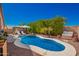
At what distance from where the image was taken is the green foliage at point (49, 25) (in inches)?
218

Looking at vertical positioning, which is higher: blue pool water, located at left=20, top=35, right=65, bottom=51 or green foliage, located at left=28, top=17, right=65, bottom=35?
green foliage, located at left=28, top=17, right=65, bottom=35

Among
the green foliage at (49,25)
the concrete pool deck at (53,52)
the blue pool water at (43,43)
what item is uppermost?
the green foliage at (49,25)

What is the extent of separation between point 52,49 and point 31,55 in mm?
185

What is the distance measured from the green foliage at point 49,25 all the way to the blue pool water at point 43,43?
0.07m

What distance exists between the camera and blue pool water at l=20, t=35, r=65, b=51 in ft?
18.1

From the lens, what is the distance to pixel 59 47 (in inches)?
217

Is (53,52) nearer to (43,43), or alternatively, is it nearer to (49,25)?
(43,43)

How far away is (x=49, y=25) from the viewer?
555 centimetres

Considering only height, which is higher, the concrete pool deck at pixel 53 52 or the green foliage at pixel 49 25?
the green foliage at pixel 49 25

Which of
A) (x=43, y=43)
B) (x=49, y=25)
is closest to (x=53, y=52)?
(x=43, y=43)

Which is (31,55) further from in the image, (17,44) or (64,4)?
(64,4)

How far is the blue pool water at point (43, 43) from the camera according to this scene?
5.53 m

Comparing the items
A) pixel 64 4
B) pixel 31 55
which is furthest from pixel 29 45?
pixel 64 4

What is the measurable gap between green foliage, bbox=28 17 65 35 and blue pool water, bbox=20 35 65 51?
0.22ft
